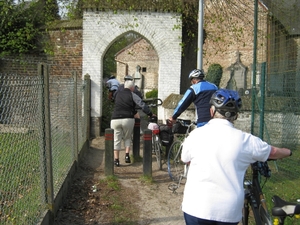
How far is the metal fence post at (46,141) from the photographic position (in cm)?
444

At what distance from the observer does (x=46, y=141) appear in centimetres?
450

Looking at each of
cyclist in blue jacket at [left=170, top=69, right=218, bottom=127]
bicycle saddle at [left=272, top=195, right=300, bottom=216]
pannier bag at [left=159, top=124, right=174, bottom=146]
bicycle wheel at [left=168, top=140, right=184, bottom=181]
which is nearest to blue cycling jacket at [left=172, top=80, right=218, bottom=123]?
cyclist in blue jacket at [left=170, top=69, right=218, bottom=127]

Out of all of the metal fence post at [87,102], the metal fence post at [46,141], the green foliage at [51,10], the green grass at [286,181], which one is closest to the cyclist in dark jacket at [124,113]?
the metal fence post at [87,102]

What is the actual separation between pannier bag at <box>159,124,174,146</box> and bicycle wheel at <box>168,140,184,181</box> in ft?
1.64

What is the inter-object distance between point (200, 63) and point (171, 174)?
311cm

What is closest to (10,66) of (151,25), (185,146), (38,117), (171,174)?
(151,25)

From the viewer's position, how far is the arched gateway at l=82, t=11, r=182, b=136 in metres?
11.5

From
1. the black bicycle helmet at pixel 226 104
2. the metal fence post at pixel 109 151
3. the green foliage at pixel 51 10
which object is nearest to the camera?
the black bicycle helmet at pixel 226 104

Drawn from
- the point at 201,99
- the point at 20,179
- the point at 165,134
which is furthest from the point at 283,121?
the point at 20,179

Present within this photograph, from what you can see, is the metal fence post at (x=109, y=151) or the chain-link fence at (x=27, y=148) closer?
the chain-link fence at (x=27, y=148)

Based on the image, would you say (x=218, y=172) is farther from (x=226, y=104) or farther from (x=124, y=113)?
(x=124, y=113)

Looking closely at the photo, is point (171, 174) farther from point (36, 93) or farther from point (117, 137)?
point (36, 93)

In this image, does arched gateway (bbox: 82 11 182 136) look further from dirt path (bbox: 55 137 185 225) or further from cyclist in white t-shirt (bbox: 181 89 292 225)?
cyclist in white t-shirt (bbox: 181 89 292 225)

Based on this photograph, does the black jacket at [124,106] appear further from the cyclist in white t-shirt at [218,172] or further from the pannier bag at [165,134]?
the cyclist in white t-shirt at [218,172]
